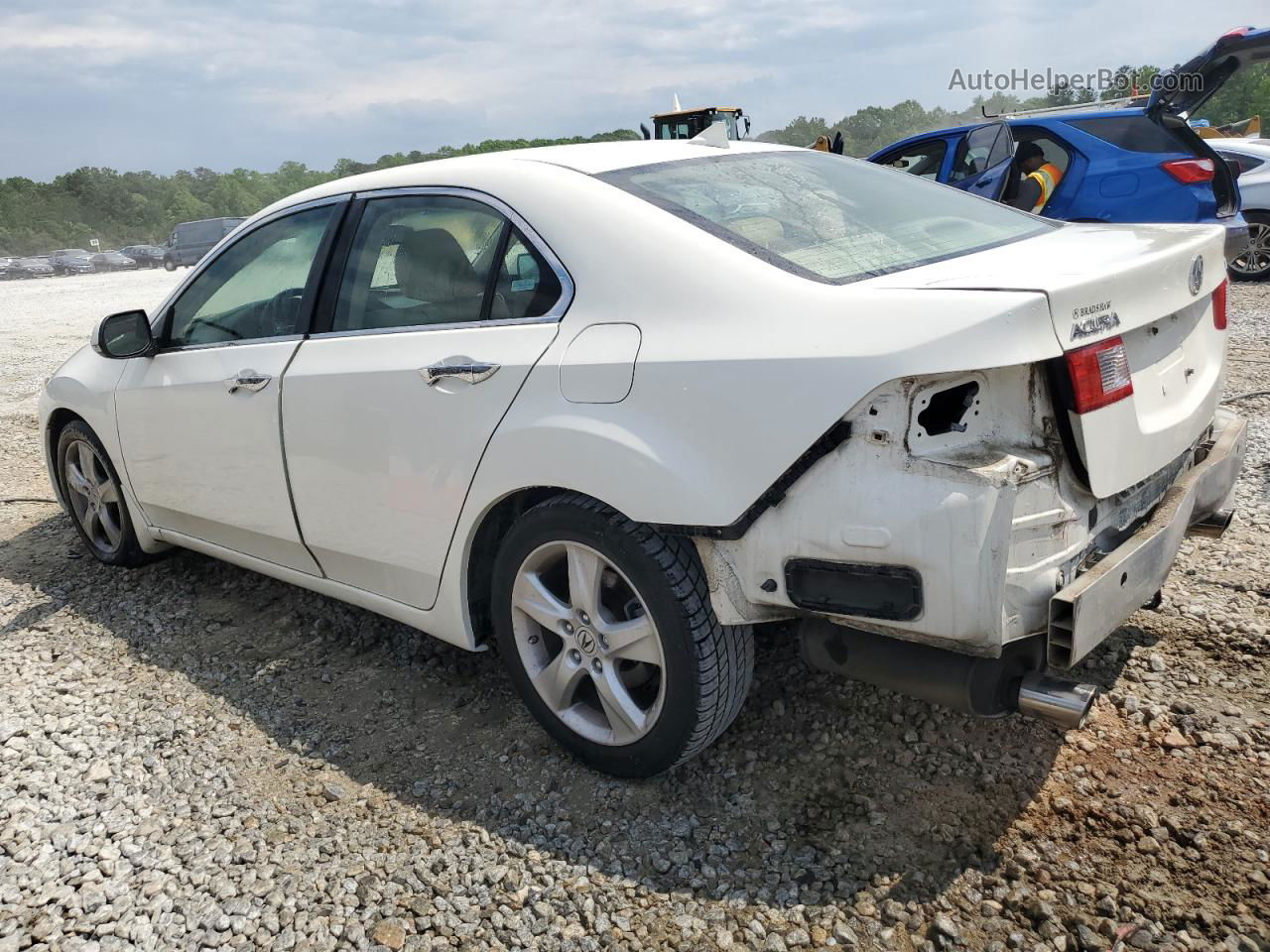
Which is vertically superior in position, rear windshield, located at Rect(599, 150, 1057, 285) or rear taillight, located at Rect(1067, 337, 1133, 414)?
rear windshield, located at Rect(599, 150, 1057, 285)

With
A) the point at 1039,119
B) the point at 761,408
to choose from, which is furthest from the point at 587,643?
the point at 1039,119

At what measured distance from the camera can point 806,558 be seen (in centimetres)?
221

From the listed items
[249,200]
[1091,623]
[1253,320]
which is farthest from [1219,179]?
[249,200]

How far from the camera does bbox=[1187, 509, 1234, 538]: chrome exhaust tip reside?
290cm

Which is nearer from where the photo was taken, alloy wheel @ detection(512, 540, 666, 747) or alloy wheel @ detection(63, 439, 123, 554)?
alloy wheel @ detection(512, 540, 666, 747)

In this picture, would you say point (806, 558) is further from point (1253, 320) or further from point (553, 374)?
point (1253, 320)

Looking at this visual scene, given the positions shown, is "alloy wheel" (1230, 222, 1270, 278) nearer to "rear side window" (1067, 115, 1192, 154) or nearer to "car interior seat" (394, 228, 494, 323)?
"rear side window" (1067, 115, 1192, 154)

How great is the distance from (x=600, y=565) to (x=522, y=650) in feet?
1.46

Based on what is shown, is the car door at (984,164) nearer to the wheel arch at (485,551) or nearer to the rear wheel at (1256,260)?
the wheel arch at (485,551)

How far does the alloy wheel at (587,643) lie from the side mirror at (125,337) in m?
2.15

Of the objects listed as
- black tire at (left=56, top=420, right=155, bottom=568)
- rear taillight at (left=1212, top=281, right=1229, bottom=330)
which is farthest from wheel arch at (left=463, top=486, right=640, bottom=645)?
black tire at (left=56, top=420, right=155, bottom=568)

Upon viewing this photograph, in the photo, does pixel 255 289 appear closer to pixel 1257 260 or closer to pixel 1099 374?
pixel 1099 374

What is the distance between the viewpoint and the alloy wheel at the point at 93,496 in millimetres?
4590

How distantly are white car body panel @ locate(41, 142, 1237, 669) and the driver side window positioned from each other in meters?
0.44
